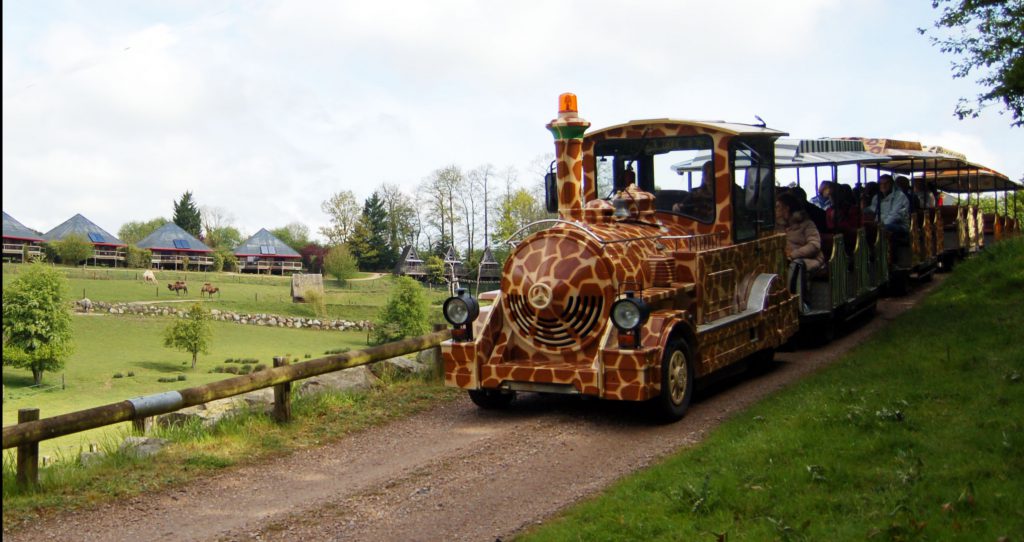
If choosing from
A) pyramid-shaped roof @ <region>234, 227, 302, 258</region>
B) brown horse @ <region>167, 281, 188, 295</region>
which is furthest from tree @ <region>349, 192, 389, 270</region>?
brown horse @ <region>167, 281, 188, 295</region>

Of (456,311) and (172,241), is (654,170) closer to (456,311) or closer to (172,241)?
(456,311)

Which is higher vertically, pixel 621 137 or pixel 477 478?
pixel 621 137

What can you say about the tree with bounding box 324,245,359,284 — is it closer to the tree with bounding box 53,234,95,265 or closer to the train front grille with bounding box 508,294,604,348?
the tree with bounding box 53,234,95,265

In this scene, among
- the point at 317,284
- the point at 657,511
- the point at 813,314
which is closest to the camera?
the point at 657,511

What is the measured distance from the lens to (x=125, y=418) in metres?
7.96

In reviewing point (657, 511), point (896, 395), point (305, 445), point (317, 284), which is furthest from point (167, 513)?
point (317, 284)

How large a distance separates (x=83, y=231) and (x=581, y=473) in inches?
1277

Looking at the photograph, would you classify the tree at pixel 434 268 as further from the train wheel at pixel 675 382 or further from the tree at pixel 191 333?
the train wheel at pixel 675 382

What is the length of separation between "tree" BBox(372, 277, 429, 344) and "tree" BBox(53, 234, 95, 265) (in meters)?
11.8

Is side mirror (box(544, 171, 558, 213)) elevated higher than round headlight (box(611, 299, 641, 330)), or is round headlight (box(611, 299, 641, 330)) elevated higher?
side mirror (box(544, 171, 558, 213))

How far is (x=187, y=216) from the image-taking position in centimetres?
4519

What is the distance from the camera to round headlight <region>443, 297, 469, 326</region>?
31.3ft

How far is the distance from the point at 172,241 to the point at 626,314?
3164cm

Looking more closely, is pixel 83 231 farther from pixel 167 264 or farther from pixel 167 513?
pixel 167 513
